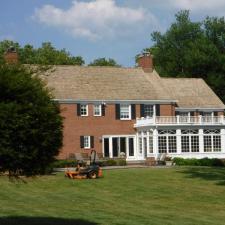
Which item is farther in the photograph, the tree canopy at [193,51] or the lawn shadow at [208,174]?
the tree canopy at [193,51]

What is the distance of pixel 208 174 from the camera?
36531mm

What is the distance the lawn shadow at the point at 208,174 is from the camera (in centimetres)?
3380

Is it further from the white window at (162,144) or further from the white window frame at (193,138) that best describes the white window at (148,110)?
the white window frame at (193,138)

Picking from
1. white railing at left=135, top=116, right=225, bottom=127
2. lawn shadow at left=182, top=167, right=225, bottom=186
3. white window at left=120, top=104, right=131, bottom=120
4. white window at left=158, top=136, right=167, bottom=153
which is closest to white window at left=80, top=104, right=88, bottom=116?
white window at left=120, top=104, right=131, bottom=120

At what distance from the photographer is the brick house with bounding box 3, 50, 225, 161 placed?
51.1 metres

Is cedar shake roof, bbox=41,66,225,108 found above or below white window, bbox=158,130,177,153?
above

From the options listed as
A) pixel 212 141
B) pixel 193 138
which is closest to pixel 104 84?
pixel 193 138

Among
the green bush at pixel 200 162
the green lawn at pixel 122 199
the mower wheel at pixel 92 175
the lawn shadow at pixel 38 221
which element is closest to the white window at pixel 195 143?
the green bush at pixel 200 162

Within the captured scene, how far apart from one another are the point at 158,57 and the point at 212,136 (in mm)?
29925

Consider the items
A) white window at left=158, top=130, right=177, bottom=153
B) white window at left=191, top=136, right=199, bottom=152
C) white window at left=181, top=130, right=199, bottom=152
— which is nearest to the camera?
white window at left=158, top=130, right=177, bottom=153

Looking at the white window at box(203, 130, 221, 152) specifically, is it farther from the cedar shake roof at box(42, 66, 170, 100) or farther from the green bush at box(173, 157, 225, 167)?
the green bush at box(173, 157, 225, 167)

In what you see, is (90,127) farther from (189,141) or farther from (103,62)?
(103,62)

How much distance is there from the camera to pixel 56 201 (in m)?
23.4

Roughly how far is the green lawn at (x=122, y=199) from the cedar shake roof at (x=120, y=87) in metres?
15.7
